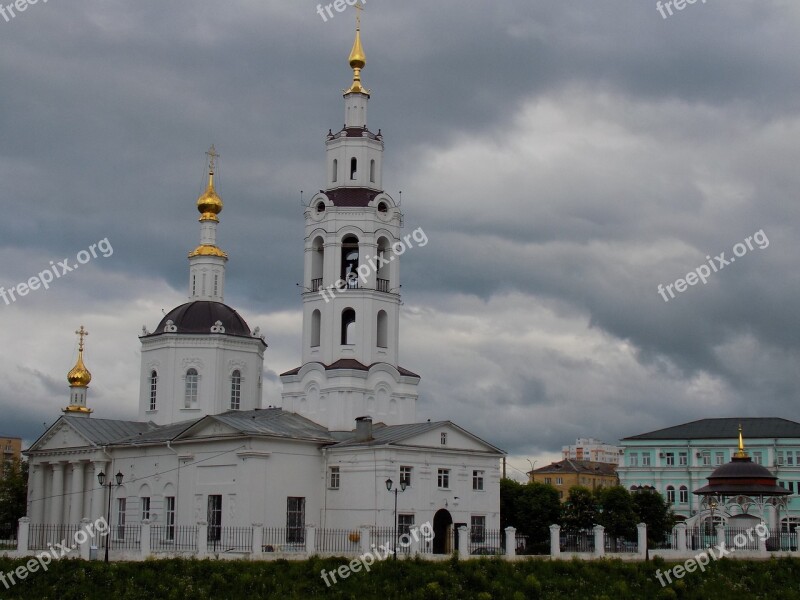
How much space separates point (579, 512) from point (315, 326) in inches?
665

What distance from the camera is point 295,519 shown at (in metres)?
40.1

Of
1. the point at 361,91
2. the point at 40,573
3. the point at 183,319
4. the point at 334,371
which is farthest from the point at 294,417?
the point at 40,573

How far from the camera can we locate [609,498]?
5269 centimetres

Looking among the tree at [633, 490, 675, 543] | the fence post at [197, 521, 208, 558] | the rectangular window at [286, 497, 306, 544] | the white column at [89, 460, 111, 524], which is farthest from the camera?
the tree at [633, 490, 675, 543]

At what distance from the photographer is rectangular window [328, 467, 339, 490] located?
Answer: 1599 inches

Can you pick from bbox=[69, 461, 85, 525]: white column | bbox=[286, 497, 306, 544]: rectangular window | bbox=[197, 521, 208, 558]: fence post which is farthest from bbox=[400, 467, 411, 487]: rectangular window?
bbox=[69, 461, 85, 525]: white column

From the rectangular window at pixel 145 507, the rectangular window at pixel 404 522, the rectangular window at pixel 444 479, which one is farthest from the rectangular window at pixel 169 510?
the rectangular window at pixel 444 479

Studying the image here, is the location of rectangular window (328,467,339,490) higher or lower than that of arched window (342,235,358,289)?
lower

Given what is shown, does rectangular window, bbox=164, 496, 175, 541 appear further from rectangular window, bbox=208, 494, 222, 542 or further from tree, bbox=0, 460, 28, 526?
tree, bbox=0, 460, 28, 526

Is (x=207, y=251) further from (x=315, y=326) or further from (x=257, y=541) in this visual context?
(x=257, y=541)

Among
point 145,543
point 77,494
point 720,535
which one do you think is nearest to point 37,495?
point 77,494

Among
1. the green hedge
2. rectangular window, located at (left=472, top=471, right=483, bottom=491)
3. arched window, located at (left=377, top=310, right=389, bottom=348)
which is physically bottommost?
the green hedge

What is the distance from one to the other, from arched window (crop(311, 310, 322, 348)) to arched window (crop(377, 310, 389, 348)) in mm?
2415

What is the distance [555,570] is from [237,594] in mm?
8385
